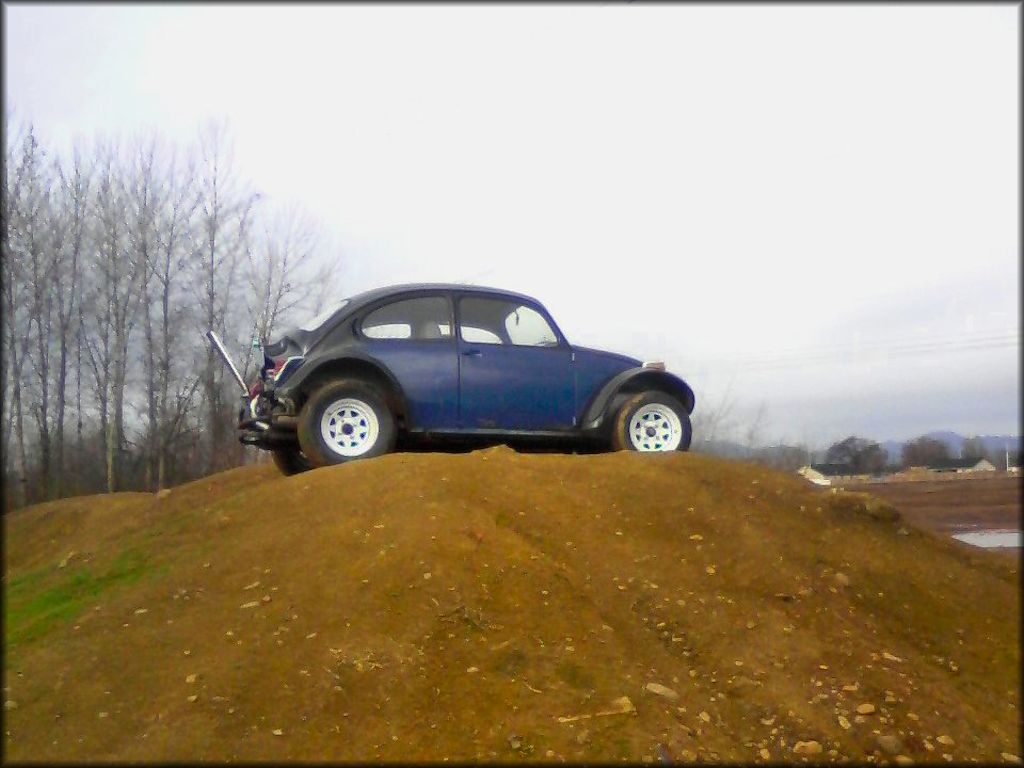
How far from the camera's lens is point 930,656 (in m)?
4.12

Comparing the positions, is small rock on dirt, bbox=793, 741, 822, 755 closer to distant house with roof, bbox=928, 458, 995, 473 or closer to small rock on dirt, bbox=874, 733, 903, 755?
small rock on dirt, bbox=874, 733, 903, 755

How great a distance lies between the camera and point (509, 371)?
7.15 meters

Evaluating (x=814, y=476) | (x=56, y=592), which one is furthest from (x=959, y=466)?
(x=56, y=592)

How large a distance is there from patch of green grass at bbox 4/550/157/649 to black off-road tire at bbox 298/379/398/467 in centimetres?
160

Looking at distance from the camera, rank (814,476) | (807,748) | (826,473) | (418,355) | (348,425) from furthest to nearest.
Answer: (418,355) < (348,425) < (814,476) < (826,473) < (807,748)

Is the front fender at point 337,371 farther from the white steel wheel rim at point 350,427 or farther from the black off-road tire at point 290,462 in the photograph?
the black off-road tire at point 290,462

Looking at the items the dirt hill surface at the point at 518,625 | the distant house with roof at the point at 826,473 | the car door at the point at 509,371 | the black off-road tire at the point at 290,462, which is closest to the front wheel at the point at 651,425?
the car door at the point at 509,371

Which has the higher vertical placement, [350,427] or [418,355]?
[418,355]

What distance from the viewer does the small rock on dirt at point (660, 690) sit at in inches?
143

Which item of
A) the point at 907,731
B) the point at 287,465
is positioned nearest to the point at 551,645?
the point at 907,731

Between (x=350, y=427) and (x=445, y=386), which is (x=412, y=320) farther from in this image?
(x=350, y=427)

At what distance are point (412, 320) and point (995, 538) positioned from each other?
4.76m

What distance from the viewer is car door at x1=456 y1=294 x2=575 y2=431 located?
7031mm

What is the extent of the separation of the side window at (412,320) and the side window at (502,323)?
0.57 ft
